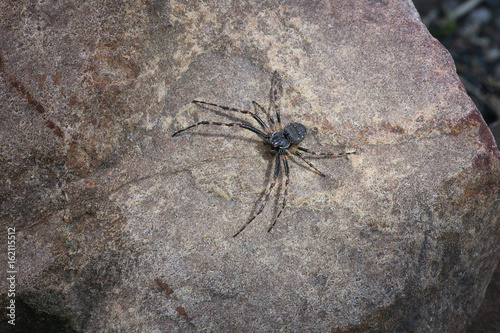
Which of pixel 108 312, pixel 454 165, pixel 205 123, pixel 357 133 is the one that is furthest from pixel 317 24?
pixel 108 312

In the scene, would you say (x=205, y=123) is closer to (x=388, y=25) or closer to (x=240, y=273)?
(x=240, y=273)

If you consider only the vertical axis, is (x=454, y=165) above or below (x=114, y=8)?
above

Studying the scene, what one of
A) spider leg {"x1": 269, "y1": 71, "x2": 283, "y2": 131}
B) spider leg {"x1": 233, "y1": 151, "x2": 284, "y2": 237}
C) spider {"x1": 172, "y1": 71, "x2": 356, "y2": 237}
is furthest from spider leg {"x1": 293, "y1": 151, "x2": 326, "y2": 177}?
spider leg {"x1": 269, "y1": 71, "x2": 283, "y2": 131}

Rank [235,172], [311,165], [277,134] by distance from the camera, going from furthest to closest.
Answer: [277,134] < [311,165] < [235,172]

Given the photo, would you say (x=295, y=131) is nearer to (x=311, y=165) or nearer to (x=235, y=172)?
(x=311, y=165)

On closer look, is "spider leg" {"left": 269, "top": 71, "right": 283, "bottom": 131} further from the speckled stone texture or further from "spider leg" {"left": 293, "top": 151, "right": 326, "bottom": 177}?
"spider leg" {"left": 293, "top": 151, "right": 326, "bottom": 177}

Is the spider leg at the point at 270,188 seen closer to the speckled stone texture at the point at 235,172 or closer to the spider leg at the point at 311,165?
the speckled stone texture at the point at 235,172

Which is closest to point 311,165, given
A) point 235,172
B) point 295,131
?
point 295,131
